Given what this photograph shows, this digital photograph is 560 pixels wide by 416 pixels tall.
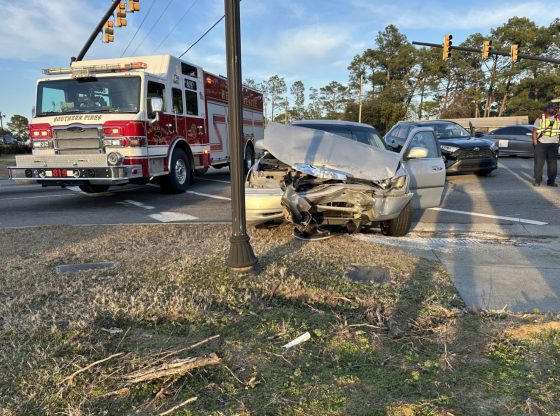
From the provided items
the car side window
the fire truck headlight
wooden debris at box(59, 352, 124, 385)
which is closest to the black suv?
the car side window

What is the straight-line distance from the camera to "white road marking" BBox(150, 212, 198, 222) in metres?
7.48

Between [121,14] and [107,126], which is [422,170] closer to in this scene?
[107,126]

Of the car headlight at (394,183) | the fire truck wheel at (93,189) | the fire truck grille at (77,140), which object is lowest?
the fire truck wheel at (93,189)

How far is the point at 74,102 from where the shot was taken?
904cm

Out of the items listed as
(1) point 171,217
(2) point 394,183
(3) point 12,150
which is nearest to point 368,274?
(2) point 394,183

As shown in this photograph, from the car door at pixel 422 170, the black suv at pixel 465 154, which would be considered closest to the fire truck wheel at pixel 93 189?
the black suv at pixel 465 154

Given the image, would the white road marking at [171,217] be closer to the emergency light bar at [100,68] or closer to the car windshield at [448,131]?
the emergency light bar at [100,68]

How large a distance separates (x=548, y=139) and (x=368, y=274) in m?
8.17

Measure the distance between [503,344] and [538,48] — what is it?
225 ft

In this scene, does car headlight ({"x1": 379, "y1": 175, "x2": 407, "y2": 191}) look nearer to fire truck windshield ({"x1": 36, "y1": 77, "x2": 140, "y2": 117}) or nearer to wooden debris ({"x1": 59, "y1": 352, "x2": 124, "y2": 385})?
wooden debris ({"x1": 59, "y1": 352, "x2": 124, "y2": 385})

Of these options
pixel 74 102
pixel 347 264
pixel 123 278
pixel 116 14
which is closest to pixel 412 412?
pixel 347 264

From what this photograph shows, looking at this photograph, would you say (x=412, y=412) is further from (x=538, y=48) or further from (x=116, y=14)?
(x=538, y=48)

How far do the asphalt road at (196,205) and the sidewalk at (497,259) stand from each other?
0.70m

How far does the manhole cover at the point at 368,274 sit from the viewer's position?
4.17 m
